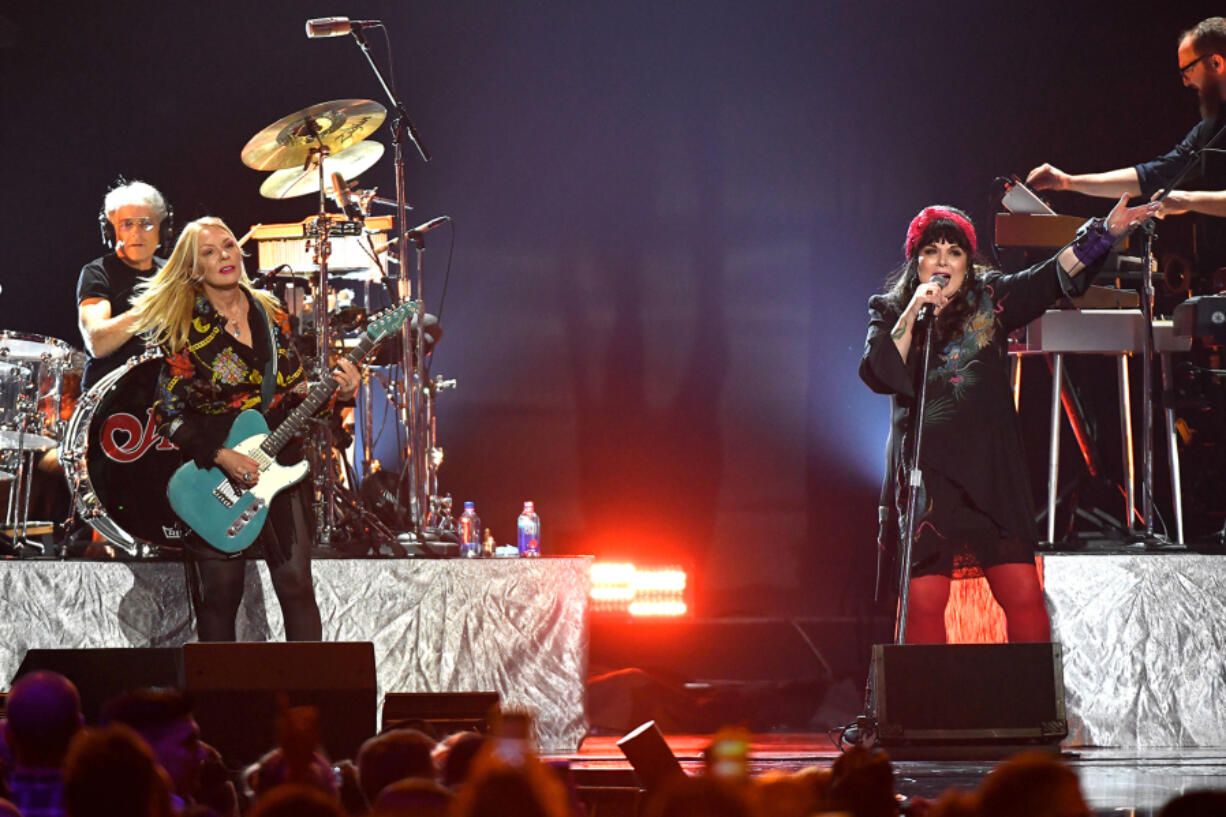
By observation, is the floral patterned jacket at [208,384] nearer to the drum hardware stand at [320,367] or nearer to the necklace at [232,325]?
the necklace at [232,325]

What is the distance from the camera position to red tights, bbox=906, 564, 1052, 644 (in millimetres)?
4664

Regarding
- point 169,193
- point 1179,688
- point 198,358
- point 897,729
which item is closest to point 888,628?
point 1179,688

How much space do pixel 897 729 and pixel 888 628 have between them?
3.40 metres

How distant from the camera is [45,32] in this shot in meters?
7.60

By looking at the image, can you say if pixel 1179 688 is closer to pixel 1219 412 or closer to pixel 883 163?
pixel 1219 412

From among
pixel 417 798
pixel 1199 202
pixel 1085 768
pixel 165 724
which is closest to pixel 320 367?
pixel 1085 768

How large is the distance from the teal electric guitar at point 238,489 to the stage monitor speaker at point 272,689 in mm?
1559

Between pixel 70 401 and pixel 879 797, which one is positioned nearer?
pixel 879 797

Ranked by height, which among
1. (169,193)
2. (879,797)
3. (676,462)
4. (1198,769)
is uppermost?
(169,193)

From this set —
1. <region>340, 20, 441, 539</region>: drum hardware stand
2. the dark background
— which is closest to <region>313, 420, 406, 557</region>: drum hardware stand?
<region>340, 20, 441, 539</region>: drum hardware stand

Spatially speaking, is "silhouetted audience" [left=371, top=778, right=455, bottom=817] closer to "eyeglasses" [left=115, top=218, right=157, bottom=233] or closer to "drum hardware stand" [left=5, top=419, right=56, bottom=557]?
"drum hardware stand" [left=5, top=419, right=56, bottom=557]

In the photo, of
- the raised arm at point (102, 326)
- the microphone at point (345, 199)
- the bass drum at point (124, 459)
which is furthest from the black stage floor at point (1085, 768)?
the microphone at point (345, 199)

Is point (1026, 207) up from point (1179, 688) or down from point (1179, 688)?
up

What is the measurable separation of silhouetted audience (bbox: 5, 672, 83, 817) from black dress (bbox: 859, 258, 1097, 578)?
327 cm
